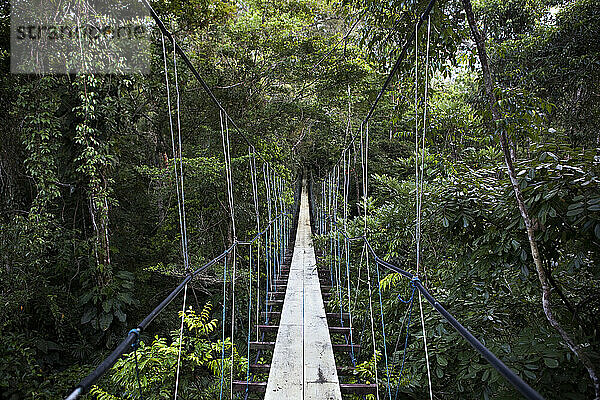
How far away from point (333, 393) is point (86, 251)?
10.2 ft

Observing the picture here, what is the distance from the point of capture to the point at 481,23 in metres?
4.55

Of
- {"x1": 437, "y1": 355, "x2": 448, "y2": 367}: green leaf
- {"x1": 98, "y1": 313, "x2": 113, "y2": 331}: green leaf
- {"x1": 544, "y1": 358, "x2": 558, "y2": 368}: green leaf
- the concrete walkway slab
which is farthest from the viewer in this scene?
{"x1": 98, "y1": 313, "x2": 113, "y2": 331}: green leaf

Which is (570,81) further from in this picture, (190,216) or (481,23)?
(190,216)

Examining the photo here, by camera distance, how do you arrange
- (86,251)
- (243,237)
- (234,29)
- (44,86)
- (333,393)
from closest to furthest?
1. (333,393)
2. (44,86)
3. (86,251)
4. (234,29)
5. (243,237)

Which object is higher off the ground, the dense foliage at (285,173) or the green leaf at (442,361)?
the dense foliage at (285,173)

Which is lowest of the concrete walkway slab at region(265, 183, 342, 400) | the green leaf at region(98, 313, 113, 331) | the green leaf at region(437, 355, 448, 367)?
the green leaf at region(98, 313, 113, 331)

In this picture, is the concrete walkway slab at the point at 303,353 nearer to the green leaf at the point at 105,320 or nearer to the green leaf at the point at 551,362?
the green leaf at the point at 551,362

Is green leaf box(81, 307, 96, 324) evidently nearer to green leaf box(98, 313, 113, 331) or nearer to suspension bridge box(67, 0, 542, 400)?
green leaf box(98, 313, 113, 331)

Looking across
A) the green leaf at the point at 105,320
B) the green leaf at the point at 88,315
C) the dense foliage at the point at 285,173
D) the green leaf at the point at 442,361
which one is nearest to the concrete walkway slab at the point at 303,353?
the dense foliage at the point at 285,173

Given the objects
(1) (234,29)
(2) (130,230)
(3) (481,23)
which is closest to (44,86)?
(1) (234,29)

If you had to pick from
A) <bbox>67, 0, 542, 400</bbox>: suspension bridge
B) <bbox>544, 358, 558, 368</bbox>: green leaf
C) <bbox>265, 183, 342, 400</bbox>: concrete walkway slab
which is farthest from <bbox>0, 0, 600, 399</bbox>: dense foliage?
<bbox>265, 183, 342, 400</bbox>: concrete walkway slab

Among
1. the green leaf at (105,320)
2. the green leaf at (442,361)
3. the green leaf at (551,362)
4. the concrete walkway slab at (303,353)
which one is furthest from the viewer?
the green leaf at (105,320)

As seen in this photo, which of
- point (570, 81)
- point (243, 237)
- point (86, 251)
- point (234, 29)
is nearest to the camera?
point (570, 81)

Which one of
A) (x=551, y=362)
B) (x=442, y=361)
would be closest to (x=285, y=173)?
(x=442, y=361)
